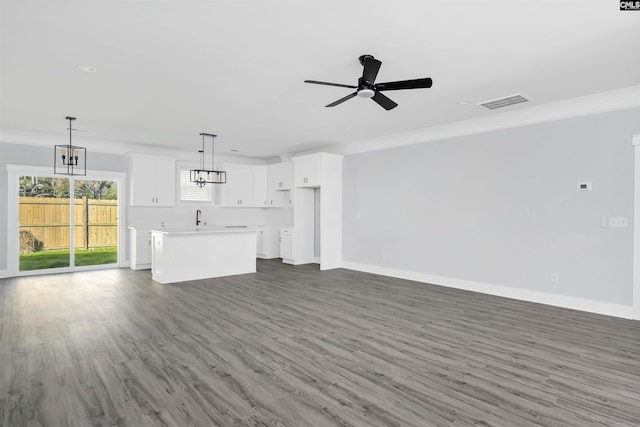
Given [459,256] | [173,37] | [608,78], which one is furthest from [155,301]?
[608,78]

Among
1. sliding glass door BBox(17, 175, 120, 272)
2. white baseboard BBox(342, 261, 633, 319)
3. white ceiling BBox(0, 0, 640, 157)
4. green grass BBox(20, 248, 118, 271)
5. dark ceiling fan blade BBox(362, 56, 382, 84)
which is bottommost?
white baseboard BBox(342, 261, 633, 319)

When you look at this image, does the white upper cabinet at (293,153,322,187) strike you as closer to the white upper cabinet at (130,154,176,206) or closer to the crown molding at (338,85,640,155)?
the crown molding at (338,85,640,155)

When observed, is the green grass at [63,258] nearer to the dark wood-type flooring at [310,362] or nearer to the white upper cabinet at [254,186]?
the dark wood-type flooring at [310,362]

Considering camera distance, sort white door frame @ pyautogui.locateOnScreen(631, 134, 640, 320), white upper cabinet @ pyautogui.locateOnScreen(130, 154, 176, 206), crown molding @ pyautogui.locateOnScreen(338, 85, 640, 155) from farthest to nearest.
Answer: white upper cabinet @ pyautogui.locateOnScreen(130, 154, 176, 206) < crown molding @ pyautogui.locateOnScreen(338, 85, 640, 155) < white door frame @ pyautogui.locateOnScreen(631, 134, 640, 320)

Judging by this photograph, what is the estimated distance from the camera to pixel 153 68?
379 centimetres

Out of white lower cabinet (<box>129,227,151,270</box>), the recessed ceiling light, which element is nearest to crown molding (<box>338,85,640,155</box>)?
the recessed ceiling light

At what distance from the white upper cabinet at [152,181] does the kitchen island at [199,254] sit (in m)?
1.64

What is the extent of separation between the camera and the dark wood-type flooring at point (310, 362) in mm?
2352

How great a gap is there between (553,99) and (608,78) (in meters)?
0.78

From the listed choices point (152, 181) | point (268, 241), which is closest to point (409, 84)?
point (152, 181)

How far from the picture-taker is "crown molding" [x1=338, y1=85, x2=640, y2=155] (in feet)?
14.7

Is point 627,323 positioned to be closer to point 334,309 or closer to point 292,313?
point 334,309

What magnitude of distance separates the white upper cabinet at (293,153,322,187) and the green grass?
456cm

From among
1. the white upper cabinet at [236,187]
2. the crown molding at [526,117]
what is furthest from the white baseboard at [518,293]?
the white upper cabinet at [236,187]
